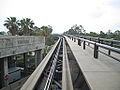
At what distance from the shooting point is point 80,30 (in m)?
107

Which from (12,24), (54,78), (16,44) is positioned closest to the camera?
(54,78)

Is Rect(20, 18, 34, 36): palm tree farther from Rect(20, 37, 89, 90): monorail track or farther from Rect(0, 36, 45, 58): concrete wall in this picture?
Rect(20, 37, 89, 90): monorail track

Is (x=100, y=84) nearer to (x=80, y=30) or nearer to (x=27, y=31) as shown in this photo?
(x=27, y=31)

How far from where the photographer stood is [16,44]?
840 inches

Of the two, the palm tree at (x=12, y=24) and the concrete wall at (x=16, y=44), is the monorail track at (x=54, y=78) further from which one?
the palm tree at (x=12, y=24)

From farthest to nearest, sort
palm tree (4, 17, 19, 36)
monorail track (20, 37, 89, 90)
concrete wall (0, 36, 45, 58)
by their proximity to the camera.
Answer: palm tree (4, 17, 19, 36)
concrete wall (0, 36, 45, 58)
monorail track (20, 37, 89, 90)

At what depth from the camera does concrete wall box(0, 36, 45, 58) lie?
1811cm

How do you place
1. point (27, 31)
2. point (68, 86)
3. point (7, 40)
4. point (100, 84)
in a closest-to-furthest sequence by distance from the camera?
point (100, 84) → point (68, 86) → point (7, 40) → point (27, 31)

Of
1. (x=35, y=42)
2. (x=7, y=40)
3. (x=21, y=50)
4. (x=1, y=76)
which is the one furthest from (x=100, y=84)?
(x=35, y=42)

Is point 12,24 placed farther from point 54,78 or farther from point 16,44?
point 54,78

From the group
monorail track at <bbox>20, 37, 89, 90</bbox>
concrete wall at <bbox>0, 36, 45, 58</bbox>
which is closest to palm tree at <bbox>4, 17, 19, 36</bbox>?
concrete wall at <bbox>0, 36, 45, 58</bbox>

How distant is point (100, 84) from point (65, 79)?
1.68 m

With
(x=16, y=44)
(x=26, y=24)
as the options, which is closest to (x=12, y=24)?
(x=26, y=24)

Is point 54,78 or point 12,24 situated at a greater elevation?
point 12,24
